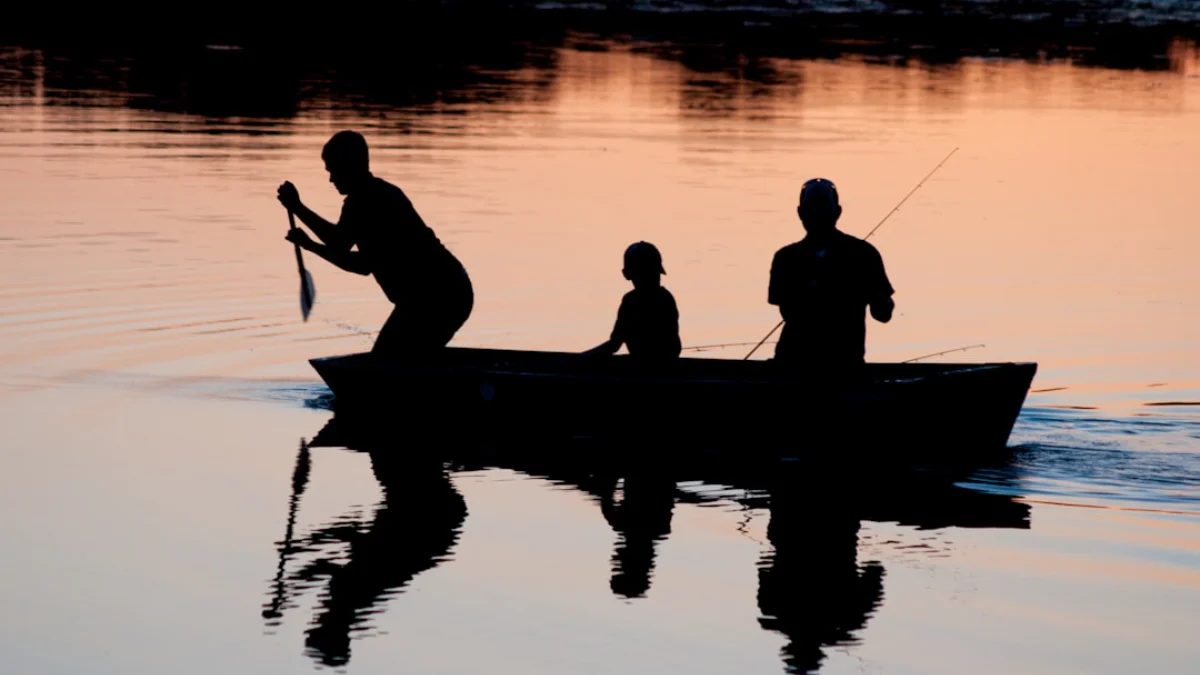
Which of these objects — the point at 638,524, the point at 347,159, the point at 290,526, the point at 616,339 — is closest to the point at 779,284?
the point at 616,339

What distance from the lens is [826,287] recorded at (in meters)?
10.4

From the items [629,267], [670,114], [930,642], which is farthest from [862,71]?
[930,642]

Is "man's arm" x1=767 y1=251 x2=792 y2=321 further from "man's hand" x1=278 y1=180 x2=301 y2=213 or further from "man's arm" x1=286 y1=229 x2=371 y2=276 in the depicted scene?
"man's hand" x1=278 y1=180 x2=301 y2=213

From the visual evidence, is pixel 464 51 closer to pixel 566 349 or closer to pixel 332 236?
pixel 566 349

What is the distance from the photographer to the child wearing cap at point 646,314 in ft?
36.8

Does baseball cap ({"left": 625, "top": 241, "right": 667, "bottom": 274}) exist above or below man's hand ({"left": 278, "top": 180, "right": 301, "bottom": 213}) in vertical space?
below

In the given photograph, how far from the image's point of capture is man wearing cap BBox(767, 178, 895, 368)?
33.2 ft

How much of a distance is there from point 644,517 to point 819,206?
180 centimetres

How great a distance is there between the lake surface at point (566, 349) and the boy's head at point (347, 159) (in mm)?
1471

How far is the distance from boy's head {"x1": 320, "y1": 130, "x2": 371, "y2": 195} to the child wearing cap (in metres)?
1.57

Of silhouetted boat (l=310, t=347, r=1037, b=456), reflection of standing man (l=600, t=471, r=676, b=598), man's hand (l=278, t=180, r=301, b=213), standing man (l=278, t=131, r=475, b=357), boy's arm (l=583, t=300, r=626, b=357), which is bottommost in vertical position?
reflection of standing man (l=600, t=471, r=676, b=598)

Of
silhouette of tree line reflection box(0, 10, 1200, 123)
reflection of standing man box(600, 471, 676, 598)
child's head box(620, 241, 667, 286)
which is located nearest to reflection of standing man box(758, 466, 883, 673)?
reflection of standing man box(600, 471, 676, 598)

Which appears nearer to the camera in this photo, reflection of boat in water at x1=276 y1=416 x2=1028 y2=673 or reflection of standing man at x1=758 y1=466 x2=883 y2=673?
reflection of standing man at x1=758 y1=466 x2=883 y2=673

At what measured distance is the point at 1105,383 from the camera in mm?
12773
